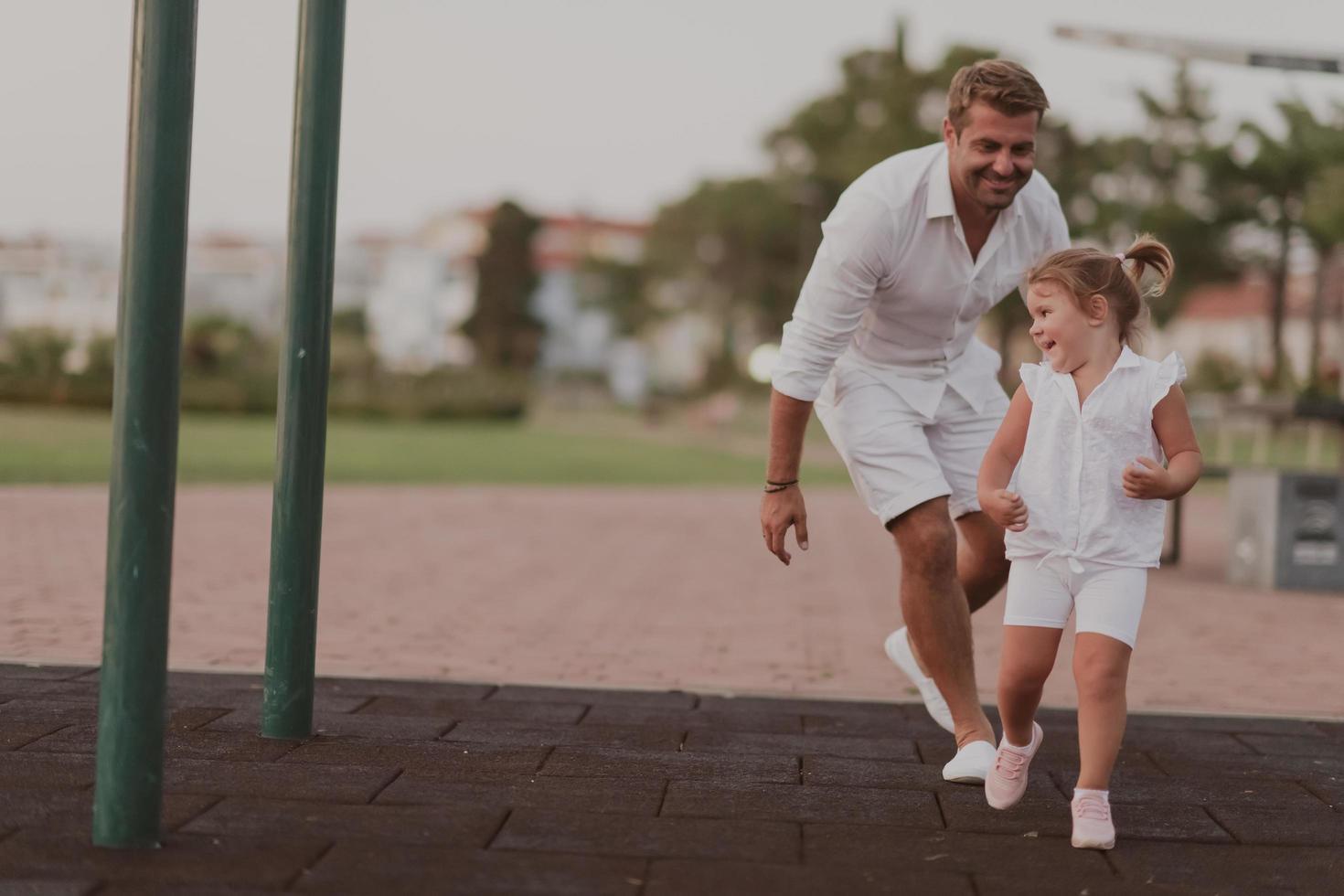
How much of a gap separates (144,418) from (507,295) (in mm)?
93219

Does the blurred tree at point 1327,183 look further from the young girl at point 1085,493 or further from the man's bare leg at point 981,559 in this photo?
the young girl at point 1085,493

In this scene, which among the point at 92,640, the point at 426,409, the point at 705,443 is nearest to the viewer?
the point at 92,640

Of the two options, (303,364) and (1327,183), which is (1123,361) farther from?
(1327,183)

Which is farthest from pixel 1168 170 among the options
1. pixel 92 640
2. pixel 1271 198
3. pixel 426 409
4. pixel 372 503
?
pixel 92 640

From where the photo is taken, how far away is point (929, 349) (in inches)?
178

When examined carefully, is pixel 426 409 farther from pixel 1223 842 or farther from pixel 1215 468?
pixel 1223 842

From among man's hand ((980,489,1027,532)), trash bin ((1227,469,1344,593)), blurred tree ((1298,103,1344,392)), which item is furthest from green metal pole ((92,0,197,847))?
blurred tree ((1298,103,1344,392))

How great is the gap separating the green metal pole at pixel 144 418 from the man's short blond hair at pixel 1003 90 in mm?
1948

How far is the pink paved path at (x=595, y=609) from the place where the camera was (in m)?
6.06

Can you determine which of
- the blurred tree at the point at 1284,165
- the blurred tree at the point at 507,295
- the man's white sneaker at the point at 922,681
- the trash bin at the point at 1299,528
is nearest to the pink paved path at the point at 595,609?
the trash bin at the point at 1299,528

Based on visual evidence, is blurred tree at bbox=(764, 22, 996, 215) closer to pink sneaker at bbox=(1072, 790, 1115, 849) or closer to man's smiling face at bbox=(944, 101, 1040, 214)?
man's smiling face at bbox=(944, 101, 1040, 214)

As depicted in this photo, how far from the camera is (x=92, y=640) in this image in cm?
623

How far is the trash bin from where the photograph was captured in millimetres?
10219

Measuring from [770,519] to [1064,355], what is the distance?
923 millimetres
